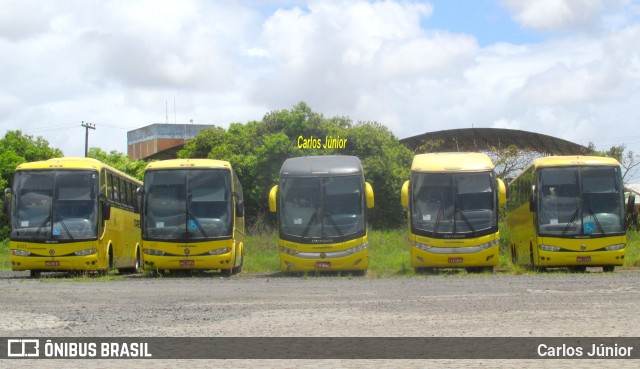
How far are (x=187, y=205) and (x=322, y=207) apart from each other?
150 inches

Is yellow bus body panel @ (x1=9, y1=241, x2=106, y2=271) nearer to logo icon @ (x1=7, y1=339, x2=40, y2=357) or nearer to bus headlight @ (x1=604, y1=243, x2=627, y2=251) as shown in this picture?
bus headlight @ (x1=604, y1=243, x2=627, y2=251)

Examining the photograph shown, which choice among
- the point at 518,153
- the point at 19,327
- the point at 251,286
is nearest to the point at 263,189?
the point at 518,153

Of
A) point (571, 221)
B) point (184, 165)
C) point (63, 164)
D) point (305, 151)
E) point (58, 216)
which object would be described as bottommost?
point (571, 221)

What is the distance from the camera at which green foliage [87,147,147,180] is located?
6519cm

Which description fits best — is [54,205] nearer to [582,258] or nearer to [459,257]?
[459,257]

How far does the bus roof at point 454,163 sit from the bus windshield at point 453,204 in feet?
0.53

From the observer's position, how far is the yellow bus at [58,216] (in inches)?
1047

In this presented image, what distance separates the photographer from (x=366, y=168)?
52.8 metres

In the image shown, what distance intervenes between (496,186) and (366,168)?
88.3 feet

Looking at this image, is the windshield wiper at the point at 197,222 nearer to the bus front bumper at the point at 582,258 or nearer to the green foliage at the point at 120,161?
the bus front bumper at the point at 582,258

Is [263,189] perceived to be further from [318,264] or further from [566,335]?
[566,335]

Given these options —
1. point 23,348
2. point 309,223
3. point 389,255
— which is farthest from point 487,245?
point 23,348

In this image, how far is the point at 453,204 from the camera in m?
25.8

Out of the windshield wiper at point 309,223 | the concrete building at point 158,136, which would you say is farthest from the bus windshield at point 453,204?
the concrete building at point 158,136
